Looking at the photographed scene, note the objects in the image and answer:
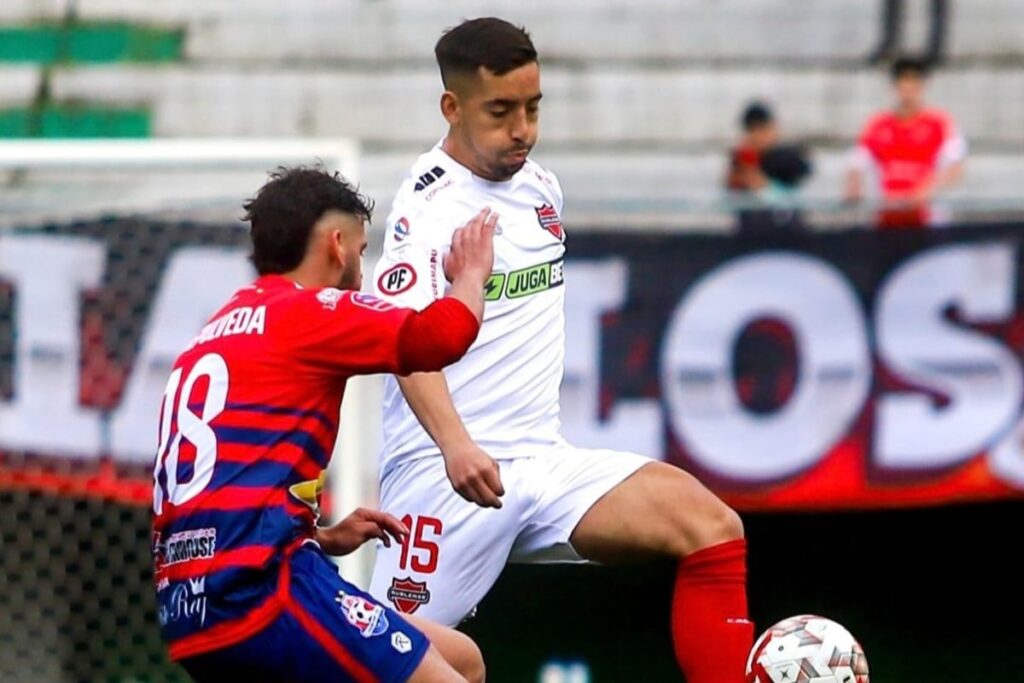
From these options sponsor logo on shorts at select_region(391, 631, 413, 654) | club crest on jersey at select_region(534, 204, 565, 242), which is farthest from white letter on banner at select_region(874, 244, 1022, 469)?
sponsor logo on shorts at select_region(391, 631, 413, 654)

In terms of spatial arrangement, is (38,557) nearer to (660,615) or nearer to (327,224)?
(660,615)

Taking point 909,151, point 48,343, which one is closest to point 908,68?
point 909,151

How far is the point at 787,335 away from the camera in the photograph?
27.9ft

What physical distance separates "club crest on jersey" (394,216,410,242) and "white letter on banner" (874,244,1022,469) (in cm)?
358

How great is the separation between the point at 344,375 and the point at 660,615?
490 cm

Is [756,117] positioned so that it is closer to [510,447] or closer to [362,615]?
[510,447]

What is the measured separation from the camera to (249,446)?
4.50 meters

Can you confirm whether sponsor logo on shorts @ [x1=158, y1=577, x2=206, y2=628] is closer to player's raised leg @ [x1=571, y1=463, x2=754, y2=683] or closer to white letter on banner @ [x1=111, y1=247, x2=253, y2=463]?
player's raised leg @ [x1=571, y1=463, x2=754, y2=683]

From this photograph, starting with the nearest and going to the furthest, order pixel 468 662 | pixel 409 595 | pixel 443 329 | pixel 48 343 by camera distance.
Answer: pixel 443 329 → pixel 468 662 → pixel 409 595 → pixel 48 343

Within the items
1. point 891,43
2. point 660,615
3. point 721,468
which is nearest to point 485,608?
point 660,615

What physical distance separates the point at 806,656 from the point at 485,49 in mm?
1740

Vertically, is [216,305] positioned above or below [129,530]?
above

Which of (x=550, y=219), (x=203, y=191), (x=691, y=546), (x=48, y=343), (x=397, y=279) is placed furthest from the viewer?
(x=203, y=191)

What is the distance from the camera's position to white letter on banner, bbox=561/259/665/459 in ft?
27.9
